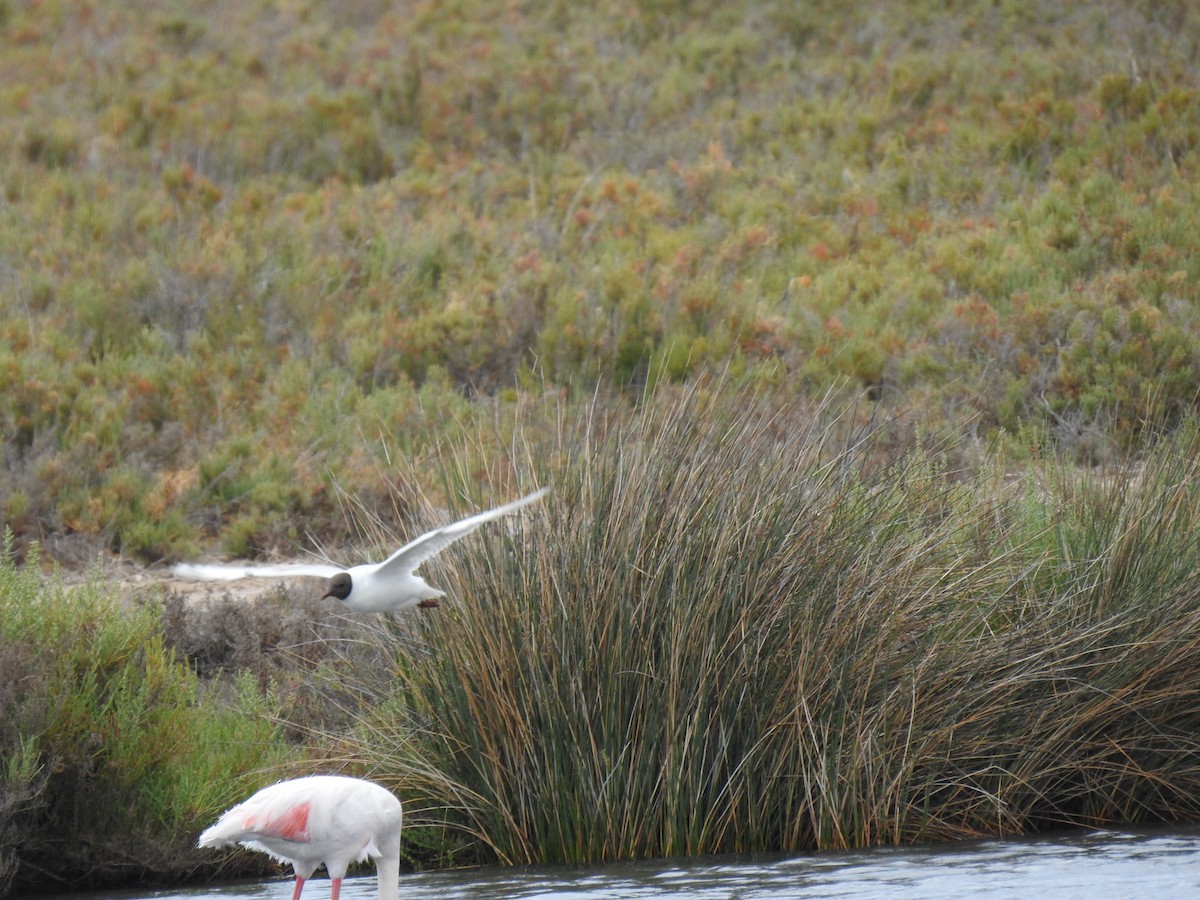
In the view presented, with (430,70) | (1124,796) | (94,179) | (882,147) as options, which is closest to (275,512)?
(1124,796)

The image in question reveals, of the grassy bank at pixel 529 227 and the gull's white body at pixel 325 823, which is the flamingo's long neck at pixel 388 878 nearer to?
the gull's white body at pixel 325 823

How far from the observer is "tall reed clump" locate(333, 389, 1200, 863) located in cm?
646

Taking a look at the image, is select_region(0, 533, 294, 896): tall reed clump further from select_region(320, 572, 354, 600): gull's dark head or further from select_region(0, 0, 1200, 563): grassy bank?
select_region(0, 0, 1200, 563): grassy bank

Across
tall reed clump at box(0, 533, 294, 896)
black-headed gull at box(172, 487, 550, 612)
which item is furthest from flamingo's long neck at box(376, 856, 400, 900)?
tall reed clump at box(0, 533, 294, 896)

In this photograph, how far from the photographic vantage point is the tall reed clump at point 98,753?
6984mm

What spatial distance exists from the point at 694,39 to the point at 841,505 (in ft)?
55.5

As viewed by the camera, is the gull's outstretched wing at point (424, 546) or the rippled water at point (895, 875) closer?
the gull's outstretched wing at point (424, 546)

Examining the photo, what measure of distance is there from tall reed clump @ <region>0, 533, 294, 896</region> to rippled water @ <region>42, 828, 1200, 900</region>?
504 mm

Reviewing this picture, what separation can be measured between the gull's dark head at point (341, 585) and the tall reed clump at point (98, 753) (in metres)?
1.50

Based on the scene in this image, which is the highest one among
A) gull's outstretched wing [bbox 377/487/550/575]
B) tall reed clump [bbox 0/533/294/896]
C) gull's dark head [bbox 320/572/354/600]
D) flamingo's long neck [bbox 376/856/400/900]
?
gull's outstretched wing [bbox 377/487/550/575]

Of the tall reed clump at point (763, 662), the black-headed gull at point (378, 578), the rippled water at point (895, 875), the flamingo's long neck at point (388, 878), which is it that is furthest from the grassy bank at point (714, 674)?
the flamingo's long neck at point (388, 878)

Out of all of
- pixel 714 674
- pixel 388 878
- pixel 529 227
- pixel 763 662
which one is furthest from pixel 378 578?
pixel 529 227

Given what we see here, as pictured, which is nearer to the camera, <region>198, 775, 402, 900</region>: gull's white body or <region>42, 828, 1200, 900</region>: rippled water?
<region>198, 775, 402, 900</region>: gull's white body

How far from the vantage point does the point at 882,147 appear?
18.8 meters
